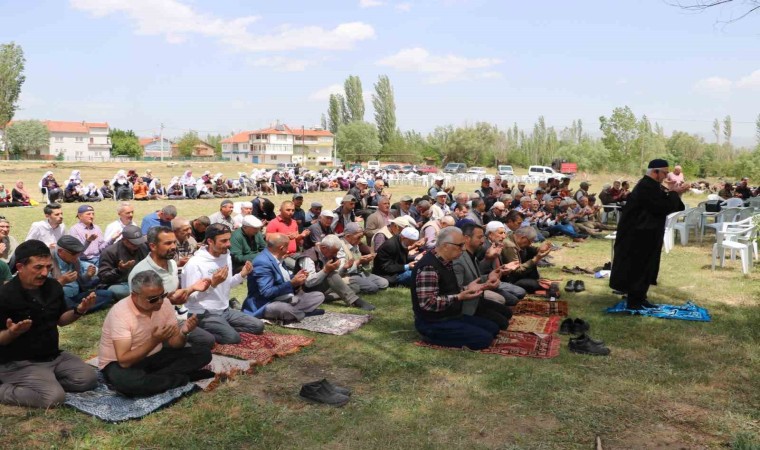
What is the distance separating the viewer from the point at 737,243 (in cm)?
983

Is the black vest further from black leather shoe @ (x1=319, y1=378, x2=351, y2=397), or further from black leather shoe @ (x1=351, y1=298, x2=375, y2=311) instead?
black leather shoe @ (x1=351, y1=298, x2=375, y2=311)

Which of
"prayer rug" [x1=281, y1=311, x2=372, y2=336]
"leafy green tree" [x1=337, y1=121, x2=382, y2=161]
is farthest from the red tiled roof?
"prayer rug" [x1=281, y1=311, x2=372, y2=336]

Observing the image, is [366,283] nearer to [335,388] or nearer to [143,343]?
[335,388]

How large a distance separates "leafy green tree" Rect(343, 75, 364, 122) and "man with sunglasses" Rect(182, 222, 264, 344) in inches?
3076

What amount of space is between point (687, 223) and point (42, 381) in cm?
1292


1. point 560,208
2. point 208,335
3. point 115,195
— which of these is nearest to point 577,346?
point 208,335

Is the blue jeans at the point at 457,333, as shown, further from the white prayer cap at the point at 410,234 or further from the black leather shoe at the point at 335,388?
the white prayer cap at the point at 410,234

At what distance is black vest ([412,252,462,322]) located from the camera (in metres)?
5.72

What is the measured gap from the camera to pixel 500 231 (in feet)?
26.0

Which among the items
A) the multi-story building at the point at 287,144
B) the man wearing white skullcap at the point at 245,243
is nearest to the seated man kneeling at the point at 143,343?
the man wearing white skullcap at the point at 245,243

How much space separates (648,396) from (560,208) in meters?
10.7

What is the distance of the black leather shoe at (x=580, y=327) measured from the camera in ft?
21.7

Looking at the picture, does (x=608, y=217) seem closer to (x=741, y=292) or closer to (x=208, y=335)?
(x=741, y=292)

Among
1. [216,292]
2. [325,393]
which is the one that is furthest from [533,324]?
[216,292]
